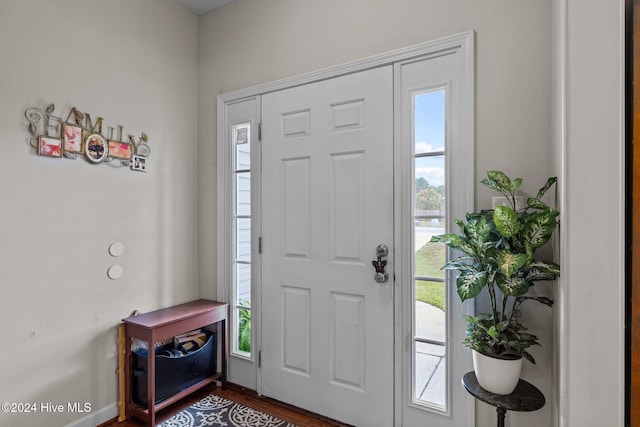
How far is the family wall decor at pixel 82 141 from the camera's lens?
5.83ft

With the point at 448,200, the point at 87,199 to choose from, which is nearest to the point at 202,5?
the point at 87,199

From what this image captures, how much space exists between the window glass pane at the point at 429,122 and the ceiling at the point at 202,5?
167 cm

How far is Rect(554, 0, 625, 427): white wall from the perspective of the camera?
968 mm

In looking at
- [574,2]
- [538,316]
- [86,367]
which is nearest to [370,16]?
[574,2]

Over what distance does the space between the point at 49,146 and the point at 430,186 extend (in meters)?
2.02

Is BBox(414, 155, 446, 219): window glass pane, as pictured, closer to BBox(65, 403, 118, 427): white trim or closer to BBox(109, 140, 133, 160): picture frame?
BBox(109, 140, 133, 160): picture frame

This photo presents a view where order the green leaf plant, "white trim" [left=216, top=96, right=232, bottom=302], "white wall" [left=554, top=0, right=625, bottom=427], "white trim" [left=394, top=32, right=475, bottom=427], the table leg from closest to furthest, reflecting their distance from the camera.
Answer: "white wall" [left=554, top=0, right=625, bottom=427]
the green leaf plant
the table leg
"white trim" [left=394, top=32, right=475, bottom=427]
"white trim" [left=216, top=96, right=232, bottom=302]

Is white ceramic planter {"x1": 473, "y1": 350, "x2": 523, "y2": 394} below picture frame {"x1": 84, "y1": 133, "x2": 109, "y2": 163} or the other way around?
below

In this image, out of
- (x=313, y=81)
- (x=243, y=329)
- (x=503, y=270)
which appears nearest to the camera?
(x=503, y=270)

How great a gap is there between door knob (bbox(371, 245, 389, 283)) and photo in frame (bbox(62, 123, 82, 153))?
5.86 feet

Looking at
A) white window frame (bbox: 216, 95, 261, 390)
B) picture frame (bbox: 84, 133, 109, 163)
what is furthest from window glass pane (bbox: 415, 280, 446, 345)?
picture frame (bbox: 84, 133, 109, 163)

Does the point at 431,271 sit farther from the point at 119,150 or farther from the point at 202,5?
the point at 202,5

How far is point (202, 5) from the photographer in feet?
→ 8.30

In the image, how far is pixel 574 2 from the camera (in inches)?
40.1
